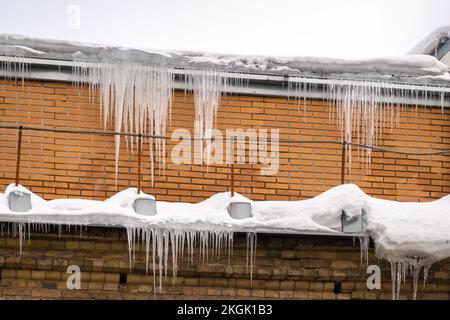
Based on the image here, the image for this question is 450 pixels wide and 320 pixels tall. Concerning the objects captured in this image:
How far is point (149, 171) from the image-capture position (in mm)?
9406

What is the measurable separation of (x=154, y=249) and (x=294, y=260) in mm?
1549

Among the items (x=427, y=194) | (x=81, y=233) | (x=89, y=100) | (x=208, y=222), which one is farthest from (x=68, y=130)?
(x=427, y=194)

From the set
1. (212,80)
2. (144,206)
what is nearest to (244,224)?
(144,206)

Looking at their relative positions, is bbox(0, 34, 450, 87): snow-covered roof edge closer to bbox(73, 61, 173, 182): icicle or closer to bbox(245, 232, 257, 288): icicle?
bbox(73, 61, 173, 182): icicle

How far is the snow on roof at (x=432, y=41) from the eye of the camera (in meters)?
11.7

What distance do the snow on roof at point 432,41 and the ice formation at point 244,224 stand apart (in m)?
3.94

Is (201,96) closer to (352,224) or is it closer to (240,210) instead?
(240,210)

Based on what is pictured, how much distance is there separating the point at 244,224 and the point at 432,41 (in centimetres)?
524

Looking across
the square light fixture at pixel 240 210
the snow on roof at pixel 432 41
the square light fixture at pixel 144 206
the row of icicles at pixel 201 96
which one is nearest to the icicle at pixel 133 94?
the row of icicles at pixel 201 96

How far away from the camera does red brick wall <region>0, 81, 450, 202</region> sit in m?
9.27

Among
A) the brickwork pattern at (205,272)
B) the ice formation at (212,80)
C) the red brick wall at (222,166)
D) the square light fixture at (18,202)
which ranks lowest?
the brickwork pattern at (205,272)

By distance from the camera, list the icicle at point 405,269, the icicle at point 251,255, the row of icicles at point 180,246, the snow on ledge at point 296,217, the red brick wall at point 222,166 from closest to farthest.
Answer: the snow on ledge at point 296,217 < the row of icicles at point 180,246 < the icicle at point 405,269 < the icicle at point 251,255 < the red brick wall at point 222,166

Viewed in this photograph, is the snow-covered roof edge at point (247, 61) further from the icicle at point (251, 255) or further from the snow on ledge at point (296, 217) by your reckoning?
the icicle at point (251, 255)

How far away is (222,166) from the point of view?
9.52m
